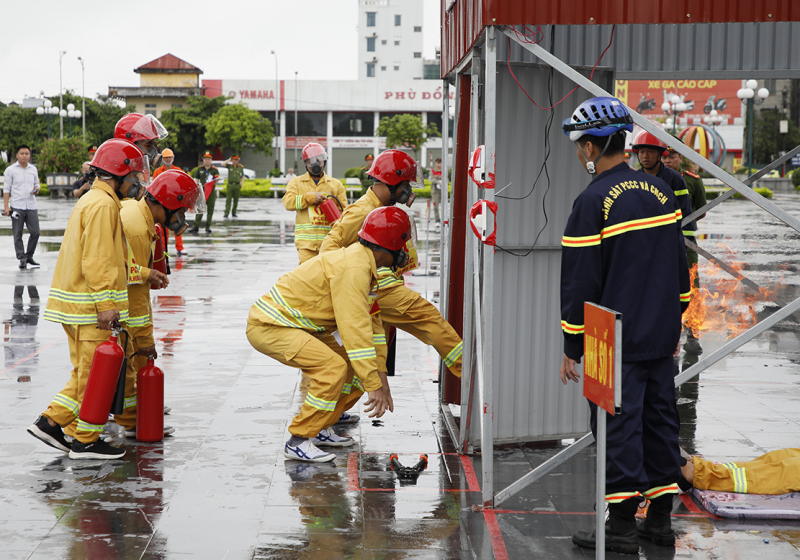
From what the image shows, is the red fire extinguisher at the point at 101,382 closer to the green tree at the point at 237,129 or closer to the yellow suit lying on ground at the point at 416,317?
the yellow suit lying on ground at the point at 416,317

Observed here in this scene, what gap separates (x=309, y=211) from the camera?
30.5ft

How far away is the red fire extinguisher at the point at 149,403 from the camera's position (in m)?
5.67

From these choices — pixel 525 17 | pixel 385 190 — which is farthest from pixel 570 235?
pixel 385 190

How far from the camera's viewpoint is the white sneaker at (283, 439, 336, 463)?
17.6 ft

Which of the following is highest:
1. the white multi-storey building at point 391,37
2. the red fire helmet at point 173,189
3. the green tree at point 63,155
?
the white multi-storey building at point 391,37

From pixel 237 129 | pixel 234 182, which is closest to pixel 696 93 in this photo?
pixel 237 129

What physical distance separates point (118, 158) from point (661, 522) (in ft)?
12.9

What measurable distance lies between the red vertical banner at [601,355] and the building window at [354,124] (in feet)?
246

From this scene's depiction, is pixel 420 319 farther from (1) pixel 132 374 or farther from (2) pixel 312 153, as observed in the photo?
(2) pixel 312 153

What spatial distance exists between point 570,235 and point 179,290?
9.86 m

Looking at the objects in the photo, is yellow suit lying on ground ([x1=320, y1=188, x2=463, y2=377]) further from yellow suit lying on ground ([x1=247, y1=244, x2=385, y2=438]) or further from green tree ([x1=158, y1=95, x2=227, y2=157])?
green tree ([x1=158, y1=95, x2=227, y2=157])

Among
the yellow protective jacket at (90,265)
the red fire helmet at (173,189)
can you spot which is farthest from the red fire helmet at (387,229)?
the yellow protective jacket at (90,265)

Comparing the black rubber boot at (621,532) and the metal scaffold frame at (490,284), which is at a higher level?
the metal scaffold frame at (490,284)

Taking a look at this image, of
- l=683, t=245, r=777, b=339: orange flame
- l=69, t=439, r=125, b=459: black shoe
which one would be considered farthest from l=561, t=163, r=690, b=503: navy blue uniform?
l=683, t=245, r=777, b=339: orange flame
